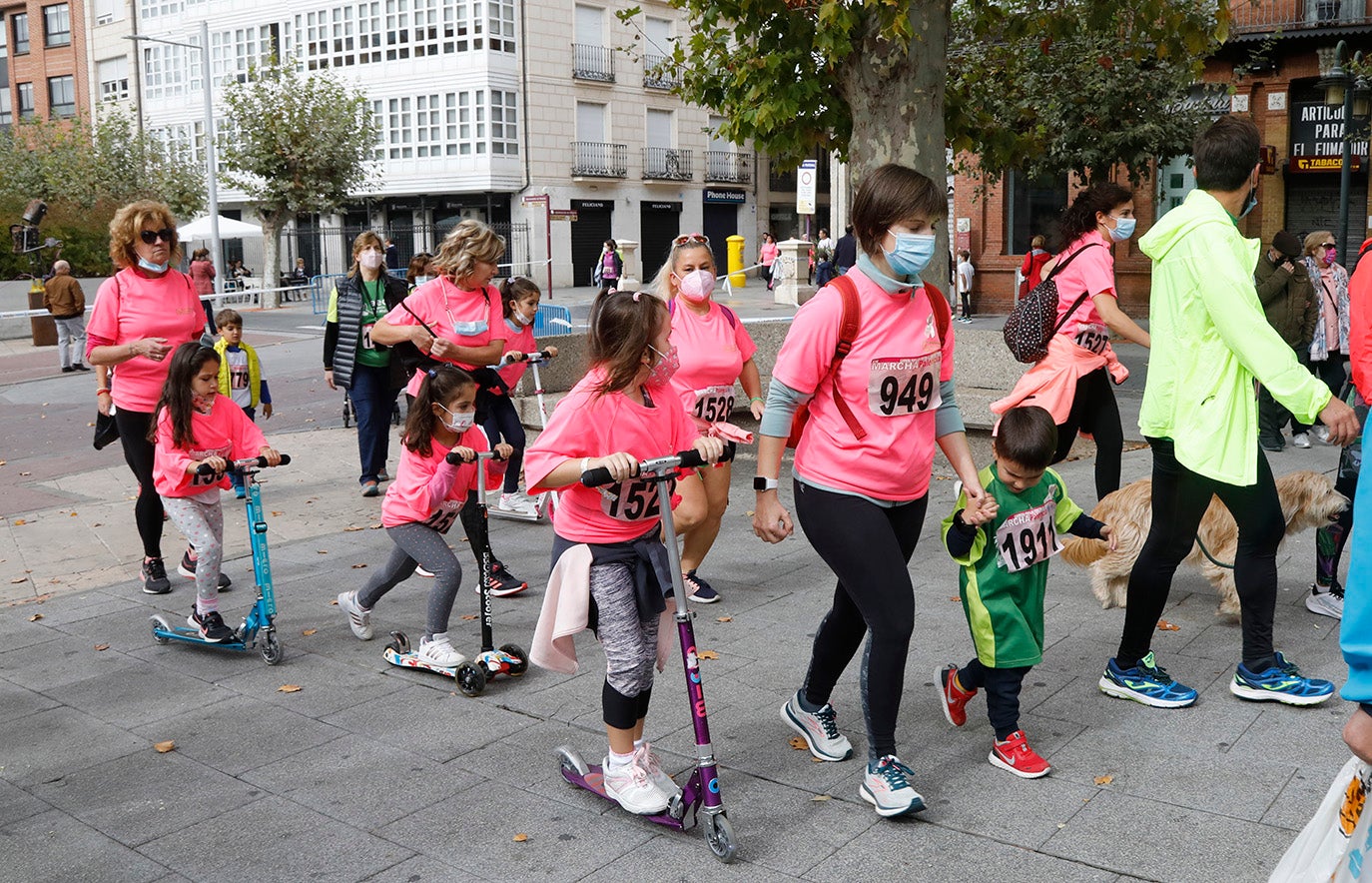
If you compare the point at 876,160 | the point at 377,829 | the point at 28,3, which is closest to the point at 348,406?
the point at 876,160

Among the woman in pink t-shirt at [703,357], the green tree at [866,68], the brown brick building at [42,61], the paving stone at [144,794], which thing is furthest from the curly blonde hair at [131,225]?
the brown brick building at [42,61]

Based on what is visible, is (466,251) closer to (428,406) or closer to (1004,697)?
(428,406)

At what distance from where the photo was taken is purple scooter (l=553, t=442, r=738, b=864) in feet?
12.0

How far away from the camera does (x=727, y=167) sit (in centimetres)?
5309

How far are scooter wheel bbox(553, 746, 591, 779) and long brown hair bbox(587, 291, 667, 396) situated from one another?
1.24 metres

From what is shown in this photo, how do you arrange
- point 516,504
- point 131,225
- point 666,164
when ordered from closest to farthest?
point 131,225 < point 516,504 < point 666,164

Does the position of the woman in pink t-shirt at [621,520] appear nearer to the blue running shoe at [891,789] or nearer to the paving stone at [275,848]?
the blue running shoe at [891,789]

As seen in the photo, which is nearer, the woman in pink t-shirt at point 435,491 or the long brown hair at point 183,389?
the woman in pink t-shirt at point 435,491

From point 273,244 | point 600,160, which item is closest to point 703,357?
point 273,244

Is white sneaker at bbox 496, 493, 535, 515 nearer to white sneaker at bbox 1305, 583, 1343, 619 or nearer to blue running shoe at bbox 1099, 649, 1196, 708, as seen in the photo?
blue running shoe at bbox 1099, 649, 1196, 708

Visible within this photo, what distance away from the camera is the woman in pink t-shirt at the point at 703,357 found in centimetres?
624

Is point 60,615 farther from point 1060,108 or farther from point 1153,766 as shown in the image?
point 1060,108

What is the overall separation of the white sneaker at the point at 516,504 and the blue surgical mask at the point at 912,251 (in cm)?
515

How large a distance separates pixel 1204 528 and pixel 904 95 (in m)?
4.70
